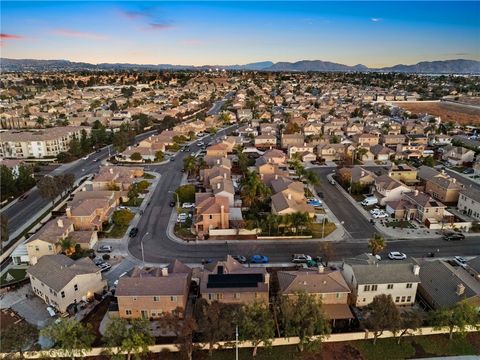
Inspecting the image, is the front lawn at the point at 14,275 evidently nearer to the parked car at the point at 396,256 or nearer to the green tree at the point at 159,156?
the parked car at the point at 396,256

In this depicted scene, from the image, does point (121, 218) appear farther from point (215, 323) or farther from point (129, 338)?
point (215, 323)

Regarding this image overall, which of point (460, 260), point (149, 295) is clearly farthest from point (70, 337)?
point (460, 260)

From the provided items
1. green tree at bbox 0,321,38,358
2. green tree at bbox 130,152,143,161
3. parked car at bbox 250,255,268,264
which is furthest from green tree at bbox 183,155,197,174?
green tree at bbox 0,321,38,358

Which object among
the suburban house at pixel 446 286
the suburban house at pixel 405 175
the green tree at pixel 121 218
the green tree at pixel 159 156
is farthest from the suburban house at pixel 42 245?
the suburban house at pixel 405 175

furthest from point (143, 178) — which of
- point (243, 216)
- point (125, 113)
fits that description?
point (125, 113)

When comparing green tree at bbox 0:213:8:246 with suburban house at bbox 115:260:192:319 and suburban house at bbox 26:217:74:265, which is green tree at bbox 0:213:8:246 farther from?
suburban house at bbox 115:260:192:319

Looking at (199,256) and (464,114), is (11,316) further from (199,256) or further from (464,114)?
(464,114)
